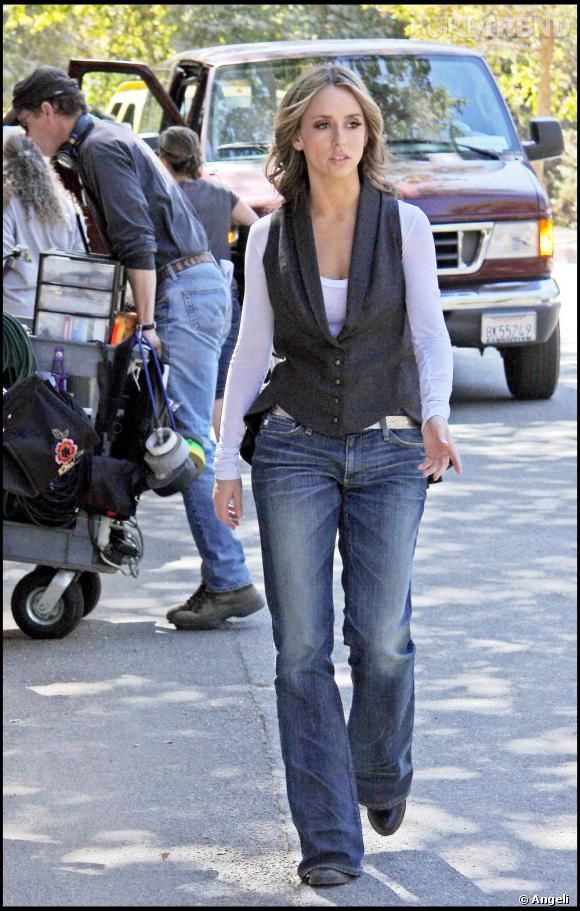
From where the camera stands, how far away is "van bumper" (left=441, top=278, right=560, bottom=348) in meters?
11.7

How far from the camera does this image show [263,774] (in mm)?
5266

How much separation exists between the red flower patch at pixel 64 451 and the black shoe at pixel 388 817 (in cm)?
223

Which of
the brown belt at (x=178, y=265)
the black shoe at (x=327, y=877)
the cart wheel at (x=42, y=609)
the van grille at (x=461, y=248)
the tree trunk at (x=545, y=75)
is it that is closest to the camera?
the black shoe at (x=327, y=877)

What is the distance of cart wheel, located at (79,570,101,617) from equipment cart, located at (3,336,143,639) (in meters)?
0.30

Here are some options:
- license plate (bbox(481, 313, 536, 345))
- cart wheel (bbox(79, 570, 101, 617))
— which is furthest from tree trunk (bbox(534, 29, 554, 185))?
cart wheel (bbox(79, 570, 101, 617))

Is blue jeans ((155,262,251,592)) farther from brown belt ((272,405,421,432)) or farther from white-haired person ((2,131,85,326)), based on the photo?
brown belt ((272,405,421,432))

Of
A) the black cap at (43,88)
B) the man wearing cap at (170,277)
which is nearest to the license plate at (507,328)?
the man wearing cap at (170,277)

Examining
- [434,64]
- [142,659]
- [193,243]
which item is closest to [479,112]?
[434,64]

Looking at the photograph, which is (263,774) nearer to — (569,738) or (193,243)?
(569,738)

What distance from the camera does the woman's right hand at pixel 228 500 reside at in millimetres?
4367

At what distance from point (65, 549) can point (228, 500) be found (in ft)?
8.02

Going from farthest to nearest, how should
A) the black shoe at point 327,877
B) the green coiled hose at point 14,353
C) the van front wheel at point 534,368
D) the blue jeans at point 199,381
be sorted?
the van front wheel at point 534,368, the blue jeans at point 199,381, the green coiled hose at point 14,353, the black shoe at point 327,877

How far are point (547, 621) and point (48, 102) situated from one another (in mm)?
2820

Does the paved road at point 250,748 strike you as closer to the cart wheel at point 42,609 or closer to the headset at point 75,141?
the cart wheel at point 42,609
